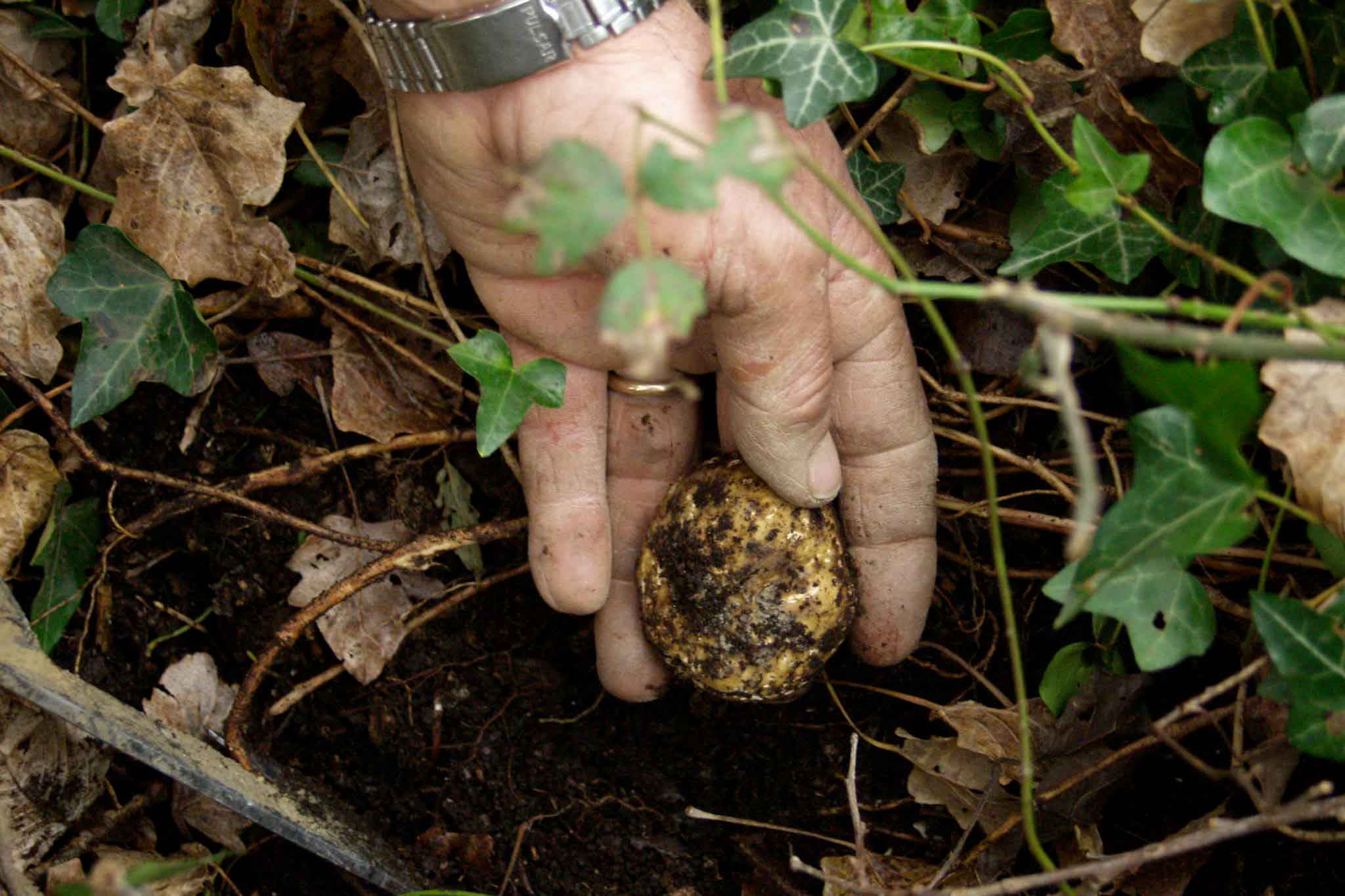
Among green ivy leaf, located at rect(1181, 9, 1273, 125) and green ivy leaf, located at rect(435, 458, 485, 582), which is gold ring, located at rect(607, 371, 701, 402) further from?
green ivy leaf, located at rect(1181, 9, 1273, 125)

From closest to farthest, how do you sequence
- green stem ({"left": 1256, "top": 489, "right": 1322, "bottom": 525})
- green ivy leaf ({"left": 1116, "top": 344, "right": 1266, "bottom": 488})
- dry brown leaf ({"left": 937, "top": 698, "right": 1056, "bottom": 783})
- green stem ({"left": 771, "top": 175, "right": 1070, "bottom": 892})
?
green stem ({"left": 771, "top": 175, "right": 1070, "bottom": 892}) → green ivy leaf ({"left": 1116, "top": 344, "right": 1266, "bottom": 488}) → green stem ({"left": 1256, "top": 489, "right": 1322, "bottom": 525}) → dry brown leaf ({"left": 937, "top": 698, "right": 1056, "bottom": 783})

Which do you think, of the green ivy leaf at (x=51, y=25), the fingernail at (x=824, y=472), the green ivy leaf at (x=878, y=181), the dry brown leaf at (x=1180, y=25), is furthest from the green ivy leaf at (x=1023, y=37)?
the green ivy leaf at (x=51, y=25)

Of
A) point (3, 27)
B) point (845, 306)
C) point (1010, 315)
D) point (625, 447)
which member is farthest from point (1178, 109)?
point (3, 27)

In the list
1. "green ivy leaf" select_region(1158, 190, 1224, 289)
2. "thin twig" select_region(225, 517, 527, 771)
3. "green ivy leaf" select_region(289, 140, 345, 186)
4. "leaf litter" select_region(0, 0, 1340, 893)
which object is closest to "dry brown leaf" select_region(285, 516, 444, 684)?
"leaf litter" select_region(0, 0, 1340, 893)

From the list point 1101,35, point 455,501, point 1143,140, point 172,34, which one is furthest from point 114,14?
point 1143,140

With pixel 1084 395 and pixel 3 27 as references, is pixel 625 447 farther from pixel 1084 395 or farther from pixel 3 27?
pixel 3 27

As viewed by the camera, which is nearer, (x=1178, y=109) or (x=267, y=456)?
(x=1178, y=109)

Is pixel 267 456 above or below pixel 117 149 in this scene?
below
